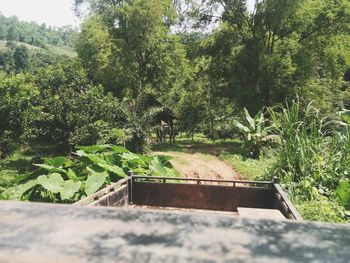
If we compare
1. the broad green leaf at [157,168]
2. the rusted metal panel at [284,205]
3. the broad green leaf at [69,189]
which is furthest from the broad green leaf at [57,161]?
the rusted metal panel at [284,205]

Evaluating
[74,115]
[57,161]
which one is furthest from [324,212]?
[74,115]

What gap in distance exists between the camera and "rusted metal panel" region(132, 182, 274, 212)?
6000 millimetres

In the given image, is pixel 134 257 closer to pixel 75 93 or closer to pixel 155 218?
pixel 155 218

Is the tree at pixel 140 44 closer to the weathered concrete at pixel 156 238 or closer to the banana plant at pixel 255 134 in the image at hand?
the banana plant at pixel 255 134

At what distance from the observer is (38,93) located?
1427 cm

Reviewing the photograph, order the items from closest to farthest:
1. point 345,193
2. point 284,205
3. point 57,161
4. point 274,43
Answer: point 284,205 < point 345,193 < point 57,161 < point 274,43

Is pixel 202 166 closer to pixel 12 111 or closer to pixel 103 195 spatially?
pixel 12 111

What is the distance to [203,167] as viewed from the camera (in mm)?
13312

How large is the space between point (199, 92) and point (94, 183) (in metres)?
16.4

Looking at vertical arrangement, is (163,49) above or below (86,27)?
below

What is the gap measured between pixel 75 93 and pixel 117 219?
→ 14.7 metres

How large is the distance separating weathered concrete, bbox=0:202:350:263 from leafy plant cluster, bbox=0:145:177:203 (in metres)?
5.63

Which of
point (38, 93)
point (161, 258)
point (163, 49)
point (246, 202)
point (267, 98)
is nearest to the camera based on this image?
point (161, 258)

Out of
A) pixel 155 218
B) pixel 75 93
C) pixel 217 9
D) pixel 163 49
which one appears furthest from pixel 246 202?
pixel 163 49
